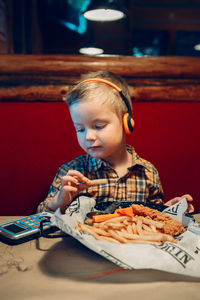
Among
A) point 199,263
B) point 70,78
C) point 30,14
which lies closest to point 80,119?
point 70,78

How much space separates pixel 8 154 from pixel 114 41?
6391 mm

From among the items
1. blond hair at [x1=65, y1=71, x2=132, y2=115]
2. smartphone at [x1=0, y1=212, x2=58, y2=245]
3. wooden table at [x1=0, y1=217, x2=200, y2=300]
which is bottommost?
smartphone at [x1=0, y1=212, x2=58, y2=245]

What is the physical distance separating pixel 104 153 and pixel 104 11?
2.84m

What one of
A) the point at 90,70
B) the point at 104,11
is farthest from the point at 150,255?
the point at 104,11

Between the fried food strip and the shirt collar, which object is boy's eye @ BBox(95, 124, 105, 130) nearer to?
the shirt collar

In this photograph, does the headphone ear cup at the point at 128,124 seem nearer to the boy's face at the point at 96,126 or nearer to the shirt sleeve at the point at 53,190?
the boy's face at the point at 96,126

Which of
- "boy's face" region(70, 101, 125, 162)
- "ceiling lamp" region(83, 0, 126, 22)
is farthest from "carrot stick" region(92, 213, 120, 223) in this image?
"ceiling lamp" region(83, 0, 126, 22)

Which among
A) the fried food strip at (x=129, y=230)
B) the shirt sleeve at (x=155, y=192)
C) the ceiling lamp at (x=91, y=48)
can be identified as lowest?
the shirt sleeve at (x=155, y=192)

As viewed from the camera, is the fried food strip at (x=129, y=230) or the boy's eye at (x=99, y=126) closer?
the fried food strip at (x=129, y=230)

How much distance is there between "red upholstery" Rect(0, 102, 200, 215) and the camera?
1.76 meters

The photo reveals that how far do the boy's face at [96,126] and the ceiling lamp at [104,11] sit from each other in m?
2.16

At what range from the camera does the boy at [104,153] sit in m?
1.30

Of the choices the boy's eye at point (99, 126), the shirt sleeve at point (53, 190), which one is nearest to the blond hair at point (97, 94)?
the boy's eye at point (99, 126)

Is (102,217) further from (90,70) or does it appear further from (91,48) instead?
(91,48)
